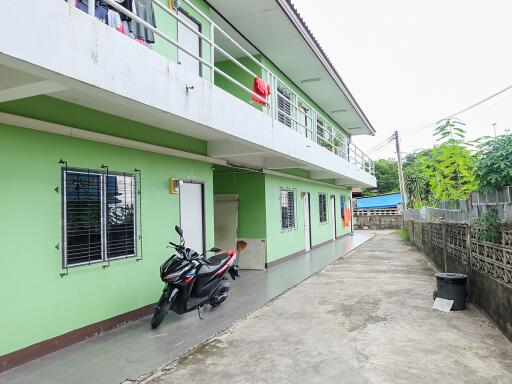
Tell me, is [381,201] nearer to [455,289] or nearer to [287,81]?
[287,81]

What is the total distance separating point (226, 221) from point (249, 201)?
34.3 inches

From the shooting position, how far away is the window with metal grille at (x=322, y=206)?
16759 millimetres

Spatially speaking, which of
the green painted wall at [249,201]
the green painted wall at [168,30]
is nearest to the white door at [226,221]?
the green painted wall at [249,201]

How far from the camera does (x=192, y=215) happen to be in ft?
24.6

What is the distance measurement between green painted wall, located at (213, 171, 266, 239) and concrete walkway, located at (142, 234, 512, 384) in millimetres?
3568

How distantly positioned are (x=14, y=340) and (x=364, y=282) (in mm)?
6722

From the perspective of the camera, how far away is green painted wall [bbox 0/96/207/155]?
436 cm

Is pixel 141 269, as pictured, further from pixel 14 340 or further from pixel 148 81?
pixel 148 81

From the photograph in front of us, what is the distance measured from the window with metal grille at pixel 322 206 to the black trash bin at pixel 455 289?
10.4 m

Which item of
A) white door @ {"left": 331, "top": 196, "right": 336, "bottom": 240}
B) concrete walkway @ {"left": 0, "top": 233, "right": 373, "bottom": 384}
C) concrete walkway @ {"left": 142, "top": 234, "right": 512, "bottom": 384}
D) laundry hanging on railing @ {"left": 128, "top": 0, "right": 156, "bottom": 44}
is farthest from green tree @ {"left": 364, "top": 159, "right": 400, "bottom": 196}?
laundry hanging on railing @ {"left": 128, "top": 0, "right": 156, "bottom": 44}

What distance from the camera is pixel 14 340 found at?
412cm

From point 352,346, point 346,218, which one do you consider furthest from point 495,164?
point 346,218

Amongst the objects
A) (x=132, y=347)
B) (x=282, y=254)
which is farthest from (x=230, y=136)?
(x=282, y=254)

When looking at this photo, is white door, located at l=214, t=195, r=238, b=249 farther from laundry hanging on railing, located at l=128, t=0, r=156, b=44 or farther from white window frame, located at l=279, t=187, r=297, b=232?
laundry hanging on railing, located at l=128, t=0, r=156, b=44
